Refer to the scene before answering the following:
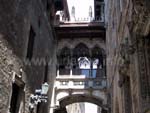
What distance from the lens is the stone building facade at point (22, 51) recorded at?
8.45 m

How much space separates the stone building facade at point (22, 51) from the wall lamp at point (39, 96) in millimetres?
239

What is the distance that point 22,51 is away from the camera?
1019cm

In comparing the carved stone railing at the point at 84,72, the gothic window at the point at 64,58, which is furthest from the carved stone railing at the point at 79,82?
the gothic window at the point at 64,58

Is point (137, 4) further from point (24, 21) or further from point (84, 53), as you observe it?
point (84, 53)

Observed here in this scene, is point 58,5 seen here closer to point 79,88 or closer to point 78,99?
point 79,88

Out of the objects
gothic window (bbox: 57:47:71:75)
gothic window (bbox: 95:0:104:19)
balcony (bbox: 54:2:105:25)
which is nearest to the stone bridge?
gothic window (bbox: 57:47:71:75)

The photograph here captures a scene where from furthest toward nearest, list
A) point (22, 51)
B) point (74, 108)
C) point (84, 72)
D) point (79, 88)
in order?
point (74, 108) < point (84, 72) < point (79, 88) < point (22, 51)

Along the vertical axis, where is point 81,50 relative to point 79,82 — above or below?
above

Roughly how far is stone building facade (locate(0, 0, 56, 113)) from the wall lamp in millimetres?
239

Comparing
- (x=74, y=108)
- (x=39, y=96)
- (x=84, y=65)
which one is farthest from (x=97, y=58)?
(x=74, y=108)

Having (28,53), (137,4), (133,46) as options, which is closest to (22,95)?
(28,53)

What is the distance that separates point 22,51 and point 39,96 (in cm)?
175

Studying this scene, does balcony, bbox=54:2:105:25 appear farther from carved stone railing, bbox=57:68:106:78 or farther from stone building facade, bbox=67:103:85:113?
stone building facade, bbox=67:103:85:113

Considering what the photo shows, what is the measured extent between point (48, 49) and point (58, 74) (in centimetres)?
212
